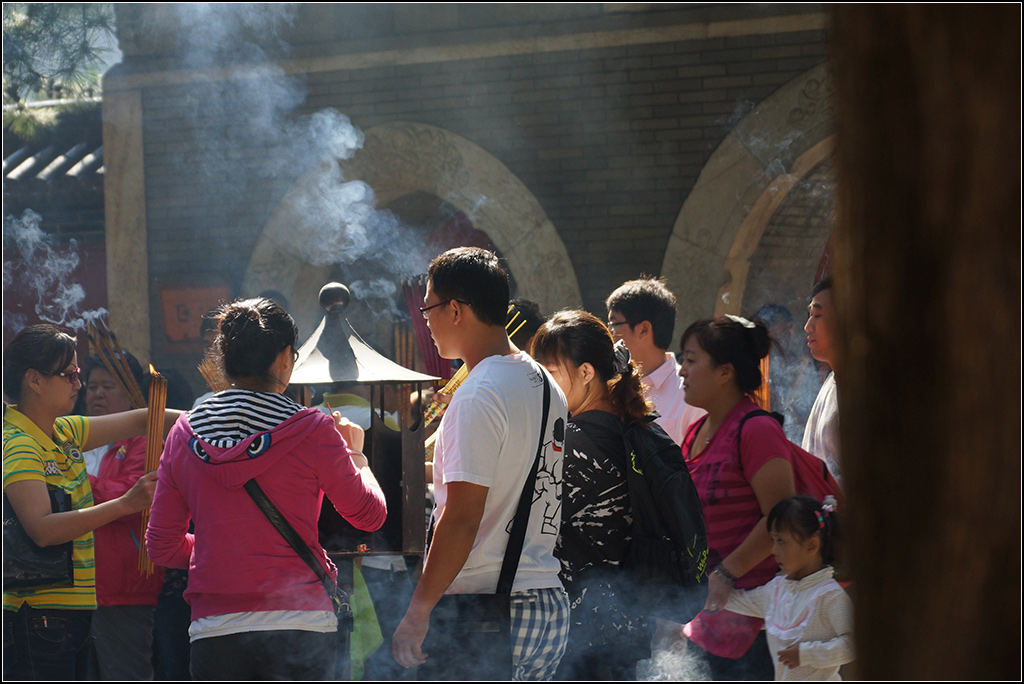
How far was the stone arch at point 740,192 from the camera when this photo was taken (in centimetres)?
567

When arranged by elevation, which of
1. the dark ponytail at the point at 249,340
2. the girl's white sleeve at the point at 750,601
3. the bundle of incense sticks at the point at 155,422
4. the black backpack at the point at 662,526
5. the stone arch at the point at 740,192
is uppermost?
the stone arch at the point at 740,192

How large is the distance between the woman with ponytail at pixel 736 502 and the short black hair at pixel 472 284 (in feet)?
2.88

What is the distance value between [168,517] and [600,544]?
3.78ft

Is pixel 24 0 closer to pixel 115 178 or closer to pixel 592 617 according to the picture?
pixel 115 178

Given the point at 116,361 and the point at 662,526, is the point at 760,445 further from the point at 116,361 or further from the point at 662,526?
the point at 116,361

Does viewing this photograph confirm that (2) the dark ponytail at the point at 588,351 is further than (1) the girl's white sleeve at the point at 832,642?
Yes

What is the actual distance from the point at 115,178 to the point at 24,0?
138 cm

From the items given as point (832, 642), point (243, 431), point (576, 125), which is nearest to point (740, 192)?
point (576, 125)

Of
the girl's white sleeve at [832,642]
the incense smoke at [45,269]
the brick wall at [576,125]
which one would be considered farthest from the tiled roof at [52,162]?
the girl's white sleeve at [832,642]

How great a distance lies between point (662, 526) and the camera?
7.64 feet

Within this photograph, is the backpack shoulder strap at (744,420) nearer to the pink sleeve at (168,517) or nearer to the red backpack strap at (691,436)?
the red backpack strap at (691,436)

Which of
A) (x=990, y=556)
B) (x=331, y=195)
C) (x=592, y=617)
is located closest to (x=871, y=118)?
(x=990, y=556)

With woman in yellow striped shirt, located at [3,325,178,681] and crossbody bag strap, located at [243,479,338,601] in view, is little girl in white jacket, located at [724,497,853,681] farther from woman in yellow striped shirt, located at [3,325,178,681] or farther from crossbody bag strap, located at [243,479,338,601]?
woman in yellow striped shirt, located at [3,325,178,681]

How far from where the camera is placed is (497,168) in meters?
6.14
